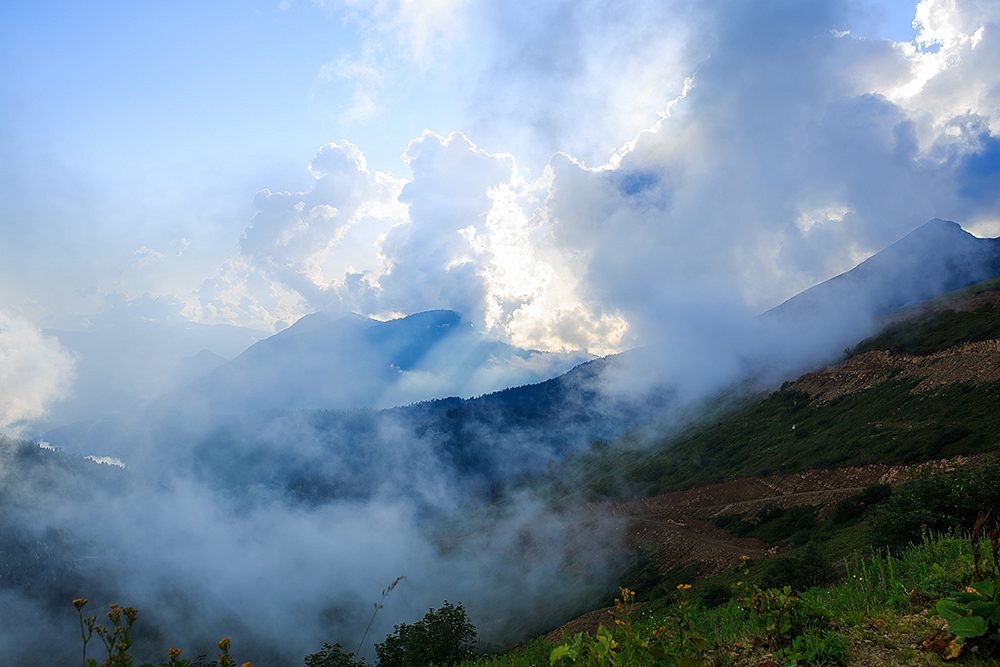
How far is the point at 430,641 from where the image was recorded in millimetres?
37906

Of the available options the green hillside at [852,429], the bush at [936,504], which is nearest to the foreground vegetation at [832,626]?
the bush at [936,504]

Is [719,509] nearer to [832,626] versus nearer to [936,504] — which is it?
[936,504]

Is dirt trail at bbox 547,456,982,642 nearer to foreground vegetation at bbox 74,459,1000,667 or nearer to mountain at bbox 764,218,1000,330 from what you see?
foreground vegetation at bbox 74,459,1000,667

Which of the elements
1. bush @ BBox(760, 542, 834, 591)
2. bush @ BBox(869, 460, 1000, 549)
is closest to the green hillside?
bush @ BBox(760, 542, 834, 591)

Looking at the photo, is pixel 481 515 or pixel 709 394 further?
pixel 709 394

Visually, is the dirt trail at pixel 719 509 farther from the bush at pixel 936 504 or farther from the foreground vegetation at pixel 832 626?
the foreground vegetation at pixel 832 626

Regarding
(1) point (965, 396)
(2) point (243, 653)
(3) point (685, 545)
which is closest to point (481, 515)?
(2) point (243, 653)

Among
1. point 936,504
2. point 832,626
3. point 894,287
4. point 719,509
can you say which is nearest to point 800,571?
point 936,504

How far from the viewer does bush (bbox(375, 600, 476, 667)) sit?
119 ft

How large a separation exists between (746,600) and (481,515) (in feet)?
619

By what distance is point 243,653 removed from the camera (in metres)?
146

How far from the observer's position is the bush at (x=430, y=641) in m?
36.2

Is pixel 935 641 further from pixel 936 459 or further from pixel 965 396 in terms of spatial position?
pixel 965 396

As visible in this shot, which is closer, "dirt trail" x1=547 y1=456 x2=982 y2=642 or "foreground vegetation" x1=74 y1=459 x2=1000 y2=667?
"foreground vegetation" x1=74 y1=459 x2=1000 y2=667
